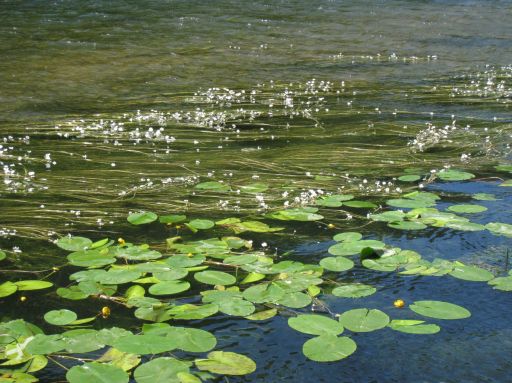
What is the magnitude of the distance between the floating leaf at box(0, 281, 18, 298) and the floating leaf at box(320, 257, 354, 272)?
1045 millimetres

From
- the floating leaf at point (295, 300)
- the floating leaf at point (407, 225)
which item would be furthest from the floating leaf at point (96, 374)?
the floating leaf at point (407, 225)

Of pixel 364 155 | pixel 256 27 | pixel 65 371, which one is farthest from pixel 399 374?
pixel 256 27

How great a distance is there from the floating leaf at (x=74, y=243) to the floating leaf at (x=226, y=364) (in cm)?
97

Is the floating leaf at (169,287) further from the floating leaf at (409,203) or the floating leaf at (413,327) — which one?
the floating leaf at (409,203)

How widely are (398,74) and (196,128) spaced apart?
8.71 feet

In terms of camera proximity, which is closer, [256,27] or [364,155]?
[364,155]

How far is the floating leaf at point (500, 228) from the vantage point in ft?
10.4

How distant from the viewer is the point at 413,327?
93.7 inches

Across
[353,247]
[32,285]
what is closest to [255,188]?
[353,247]

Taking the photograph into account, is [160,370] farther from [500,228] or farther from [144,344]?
[500,228]

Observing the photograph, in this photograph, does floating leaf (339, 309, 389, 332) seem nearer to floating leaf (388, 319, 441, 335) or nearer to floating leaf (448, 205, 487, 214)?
floating leaf (388, 319, 441, 335)

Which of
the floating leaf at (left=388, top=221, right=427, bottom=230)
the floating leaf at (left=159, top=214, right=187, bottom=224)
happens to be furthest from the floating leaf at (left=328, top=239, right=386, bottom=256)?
the floating leaf at (left=159, top=214, right=187, bottom=224)

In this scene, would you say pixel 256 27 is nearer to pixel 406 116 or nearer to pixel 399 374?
pixel 406 116

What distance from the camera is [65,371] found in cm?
216
